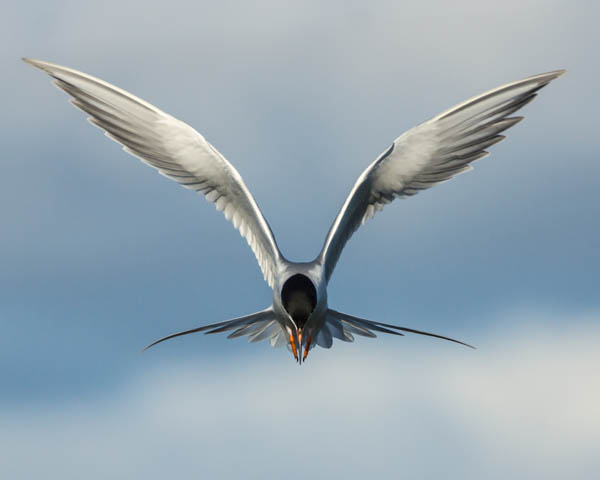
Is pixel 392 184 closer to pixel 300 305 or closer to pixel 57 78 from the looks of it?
pixel 300 305

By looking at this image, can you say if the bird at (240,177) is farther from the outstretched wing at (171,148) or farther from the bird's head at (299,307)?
the bird's head at (299,307)

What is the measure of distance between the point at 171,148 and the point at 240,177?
1.29 m

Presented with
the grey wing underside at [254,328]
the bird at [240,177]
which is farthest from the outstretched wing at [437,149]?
the grey wing underside at [254,328]

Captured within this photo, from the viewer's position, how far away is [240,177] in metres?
10.8

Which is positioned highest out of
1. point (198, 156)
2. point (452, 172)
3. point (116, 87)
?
point (116, 87)

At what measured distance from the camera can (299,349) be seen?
29.6 feet

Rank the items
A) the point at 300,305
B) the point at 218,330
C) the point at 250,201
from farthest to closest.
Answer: the point at 250,201, the point at 218,330, the point at 300,305

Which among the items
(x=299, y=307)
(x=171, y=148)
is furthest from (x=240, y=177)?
(x=299, y=307)

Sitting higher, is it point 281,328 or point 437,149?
point 437,149

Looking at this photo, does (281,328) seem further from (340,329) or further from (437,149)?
(437,149)

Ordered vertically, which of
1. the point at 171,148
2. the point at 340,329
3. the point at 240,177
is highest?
the point at 171,148

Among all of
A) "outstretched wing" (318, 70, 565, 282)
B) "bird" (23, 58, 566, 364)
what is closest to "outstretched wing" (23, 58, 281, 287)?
"bird" (23, 58, 566, 364)

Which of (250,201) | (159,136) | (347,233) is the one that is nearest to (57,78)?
(159,136)

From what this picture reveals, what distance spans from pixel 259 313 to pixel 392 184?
9.63 feet
